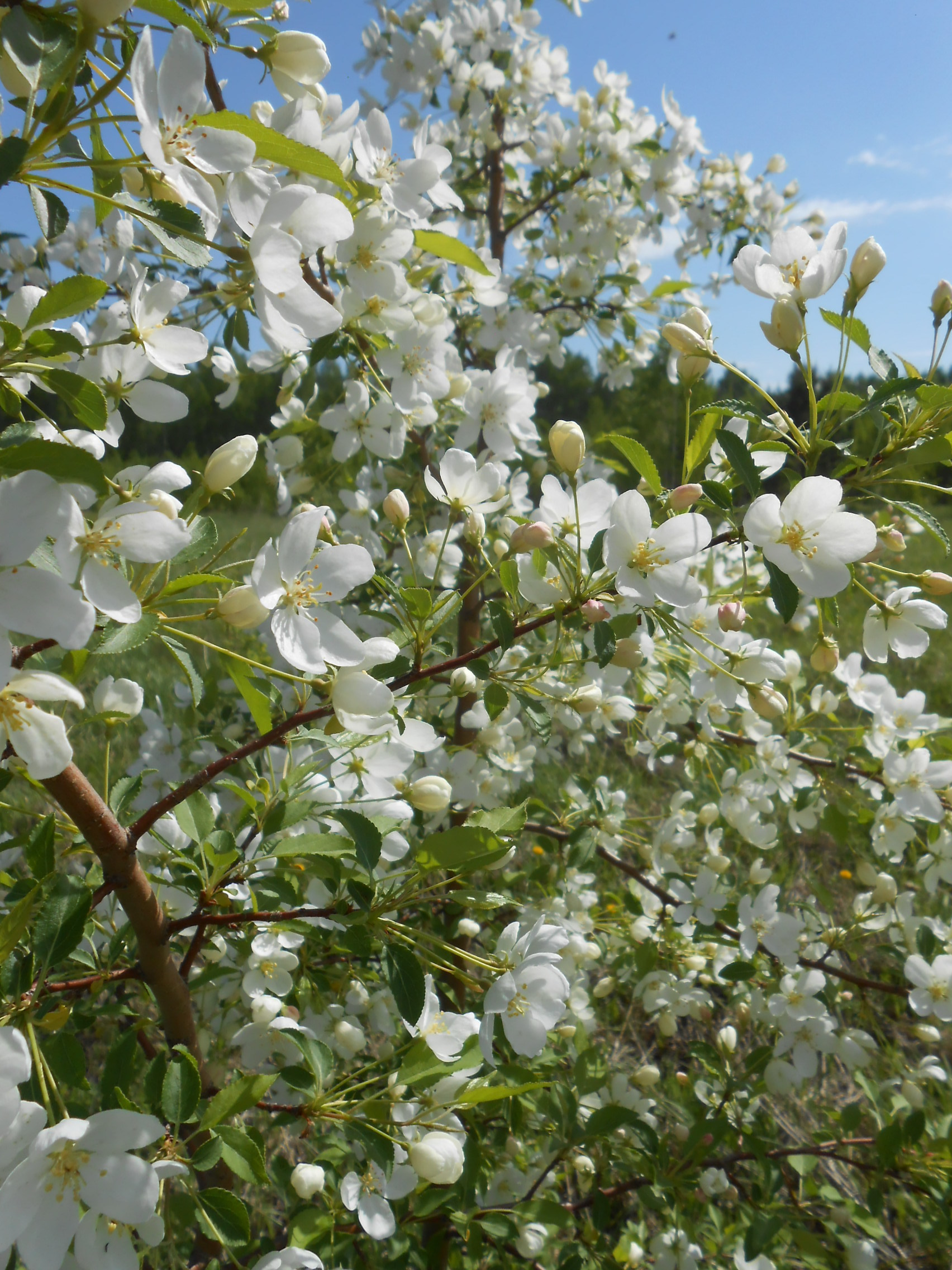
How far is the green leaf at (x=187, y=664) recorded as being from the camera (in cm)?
81

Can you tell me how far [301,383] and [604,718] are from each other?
1.09 m

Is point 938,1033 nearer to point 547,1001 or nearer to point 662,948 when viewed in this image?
point 662,948

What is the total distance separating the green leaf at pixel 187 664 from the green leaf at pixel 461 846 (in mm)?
289

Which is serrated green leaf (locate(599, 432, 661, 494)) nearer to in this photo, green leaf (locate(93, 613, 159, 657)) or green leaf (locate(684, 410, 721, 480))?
green leaf (locate(684, 410, 721, 480))

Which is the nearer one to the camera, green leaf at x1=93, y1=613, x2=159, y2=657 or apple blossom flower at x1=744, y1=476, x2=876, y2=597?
green leaf at x1=93, y1=613, x2=159, y2=657

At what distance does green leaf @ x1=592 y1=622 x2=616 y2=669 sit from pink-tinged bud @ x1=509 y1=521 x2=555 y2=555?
0.11m

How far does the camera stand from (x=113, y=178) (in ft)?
2.36

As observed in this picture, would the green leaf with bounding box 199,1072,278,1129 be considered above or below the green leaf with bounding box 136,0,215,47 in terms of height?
below

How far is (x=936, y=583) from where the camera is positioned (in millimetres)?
991

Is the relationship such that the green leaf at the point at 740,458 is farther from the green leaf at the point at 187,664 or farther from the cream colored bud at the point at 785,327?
the green leaf at the point at 187,664

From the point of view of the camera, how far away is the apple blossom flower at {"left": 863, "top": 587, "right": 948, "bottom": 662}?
1.08 meters

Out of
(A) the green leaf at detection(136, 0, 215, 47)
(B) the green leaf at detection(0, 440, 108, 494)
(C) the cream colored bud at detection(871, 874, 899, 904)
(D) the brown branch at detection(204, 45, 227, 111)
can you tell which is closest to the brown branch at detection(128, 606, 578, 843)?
(B) the green leaf at detection(0, 440, 108, 494)

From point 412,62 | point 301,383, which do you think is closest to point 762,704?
point 301,383

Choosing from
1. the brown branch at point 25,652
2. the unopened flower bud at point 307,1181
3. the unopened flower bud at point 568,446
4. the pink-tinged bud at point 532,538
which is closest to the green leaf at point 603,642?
the pink-tinged bud at point 532,538
